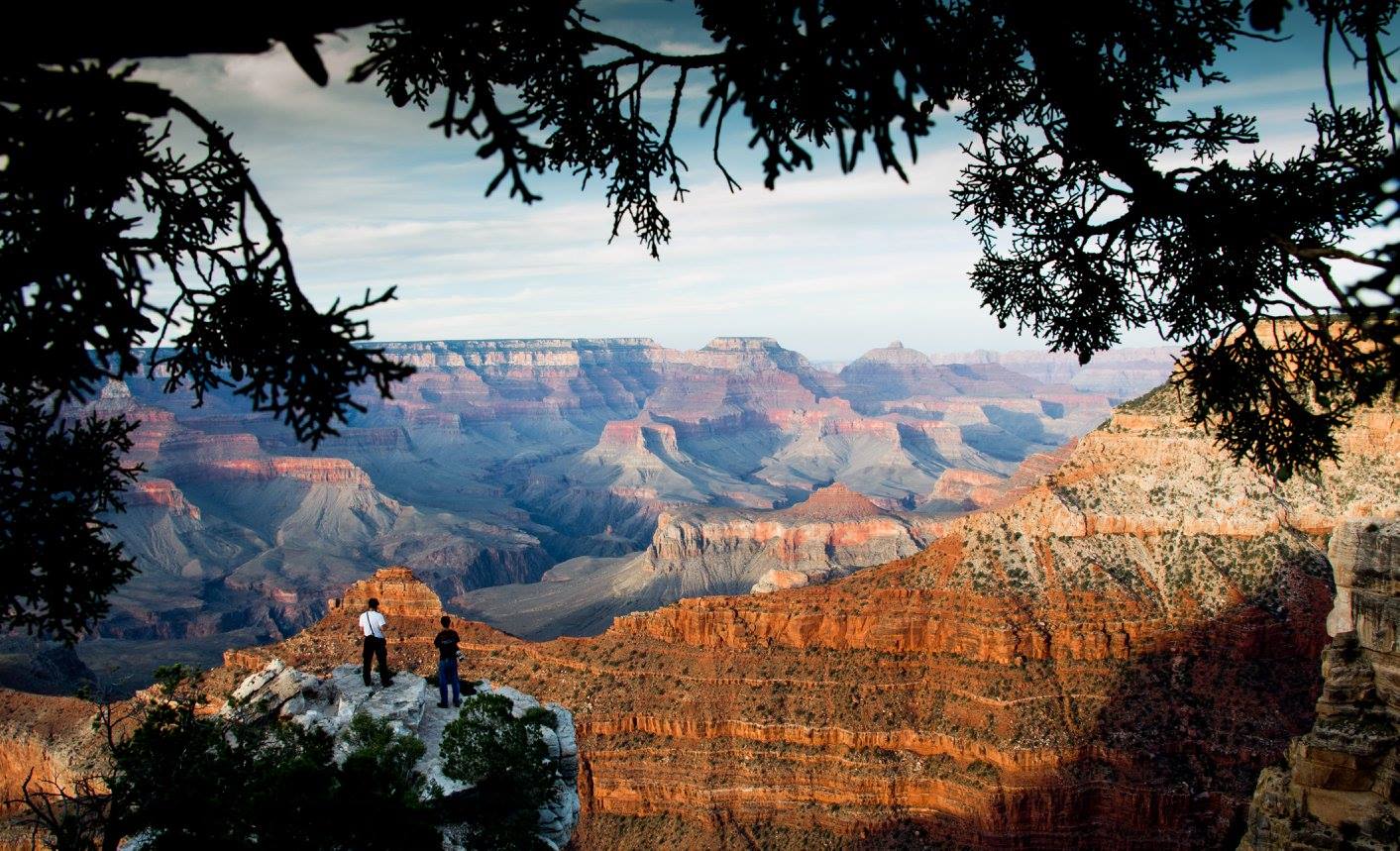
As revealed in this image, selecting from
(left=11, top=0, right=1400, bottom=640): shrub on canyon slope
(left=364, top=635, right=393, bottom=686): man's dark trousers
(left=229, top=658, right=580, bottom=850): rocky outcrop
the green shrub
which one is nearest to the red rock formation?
(left=229, top=658, right=580, bottom=850): rocky outcrop

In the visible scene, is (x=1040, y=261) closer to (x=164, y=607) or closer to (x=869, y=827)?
(x=869, y=827)

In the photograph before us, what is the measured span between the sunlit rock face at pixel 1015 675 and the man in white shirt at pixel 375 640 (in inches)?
635

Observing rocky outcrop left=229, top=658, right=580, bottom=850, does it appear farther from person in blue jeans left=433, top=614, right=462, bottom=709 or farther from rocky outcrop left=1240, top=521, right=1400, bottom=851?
rocky outcrop left=1240, top=521, right=1400, bottom=851

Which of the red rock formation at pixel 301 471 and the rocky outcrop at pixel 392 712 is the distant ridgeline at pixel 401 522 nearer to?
the red rock formation at pixel 301 471

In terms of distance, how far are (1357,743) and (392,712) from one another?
611 inches

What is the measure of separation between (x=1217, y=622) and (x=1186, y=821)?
7.81 meters

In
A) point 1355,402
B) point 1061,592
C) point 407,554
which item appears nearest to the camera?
point 1355,402

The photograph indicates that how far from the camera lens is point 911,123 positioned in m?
3.30

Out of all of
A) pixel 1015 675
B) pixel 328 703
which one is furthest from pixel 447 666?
pixel 1015 675

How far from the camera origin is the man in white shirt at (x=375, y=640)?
16.9 meters

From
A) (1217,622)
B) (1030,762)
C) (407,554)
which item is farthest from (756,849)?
(407,554)

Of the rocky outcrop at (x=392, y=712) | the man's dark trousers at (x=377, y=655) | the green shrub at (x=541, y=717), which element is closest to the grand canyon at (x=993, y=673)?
the rocky outcrop at (x=392, y=712)

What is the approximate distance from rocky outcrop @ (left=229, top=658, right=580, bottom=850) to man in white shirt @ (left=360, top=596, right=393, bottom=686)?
10.3 inches

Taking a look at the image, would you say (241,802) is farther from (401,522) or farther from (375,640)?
(401,522)
